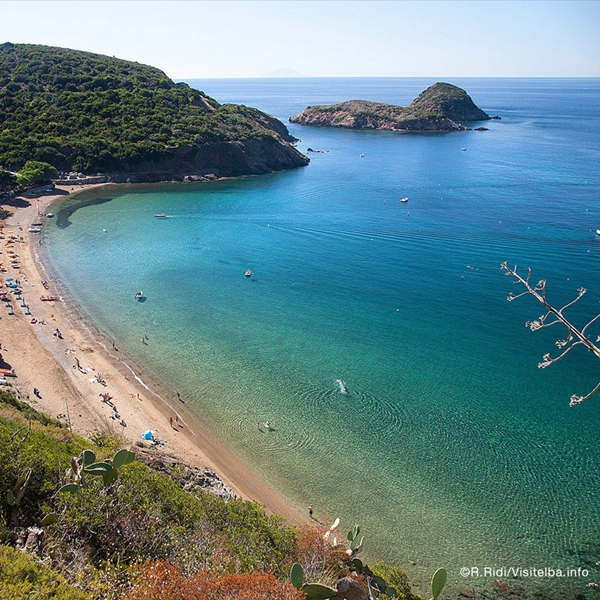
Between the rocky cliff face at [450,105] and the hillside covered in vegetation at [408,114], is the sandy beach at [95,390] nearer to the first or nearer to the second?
the hillside covered in vegetation at [408,114]

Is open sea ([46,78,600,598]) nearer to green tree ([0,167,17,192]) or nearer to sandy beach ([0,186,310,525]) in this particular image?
sandy beach ([0,186,310,525])

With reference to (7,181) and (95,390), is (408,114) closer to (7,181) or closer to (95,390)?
(7,181)

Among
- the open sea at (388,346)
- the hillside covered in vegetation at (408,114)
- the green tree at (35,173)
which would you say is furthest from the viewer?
the hillside covered in vegetation at (408,114)

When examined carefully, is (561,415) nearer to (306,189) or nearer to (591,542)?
(591,542)

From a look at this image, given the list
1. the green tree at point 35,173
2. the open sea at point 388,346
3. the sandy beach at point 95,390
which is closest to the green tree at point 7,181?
the green tree at point 35,173

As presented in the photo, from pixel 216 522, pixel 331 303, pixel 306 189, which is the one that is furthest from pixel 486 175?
pixel 216 522
